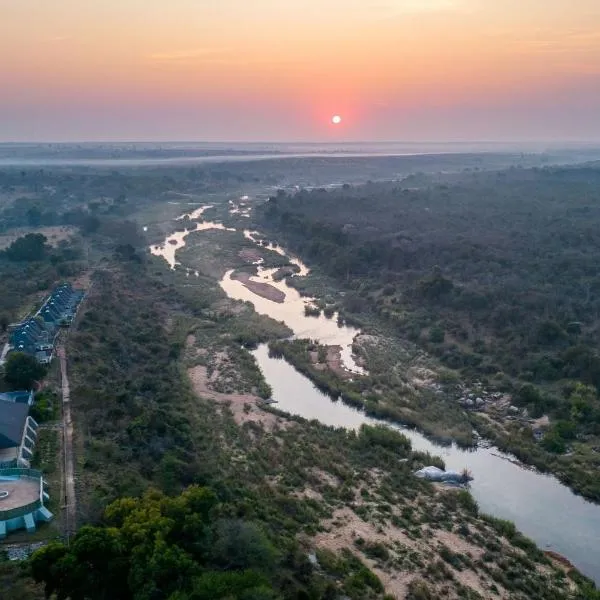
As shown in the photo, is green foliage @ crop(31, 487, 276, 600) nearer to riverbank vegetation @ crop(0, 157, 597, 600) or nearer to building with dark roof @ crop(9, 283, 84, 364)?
riverbank vegetation @ crop(0, 157, 597, 600)

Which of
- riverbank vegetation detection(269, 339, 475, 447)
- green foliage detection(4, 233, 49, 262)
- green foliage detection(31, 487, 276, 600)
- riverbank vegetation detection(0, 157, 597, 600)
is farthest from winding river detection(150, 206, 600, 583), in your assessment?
green foliage detection(4, 233, 49, 262)

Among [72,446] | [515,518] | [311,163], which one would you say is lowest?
[515,518]

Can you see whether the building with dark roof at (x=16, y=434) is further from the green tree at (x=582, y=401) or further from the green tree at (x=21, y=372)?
the green tree at (x=582, y=401)

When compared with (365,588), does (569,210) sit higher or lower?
higher

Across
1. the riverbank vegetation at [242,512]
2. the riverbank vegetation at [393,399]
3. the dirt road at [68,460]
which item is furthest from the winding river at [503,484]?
the dirt road at [68,460]

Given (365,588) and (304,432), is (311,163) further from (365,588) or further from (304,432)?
(365,588)

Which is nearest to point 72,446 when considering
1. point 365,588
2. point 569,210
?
point 365,588
